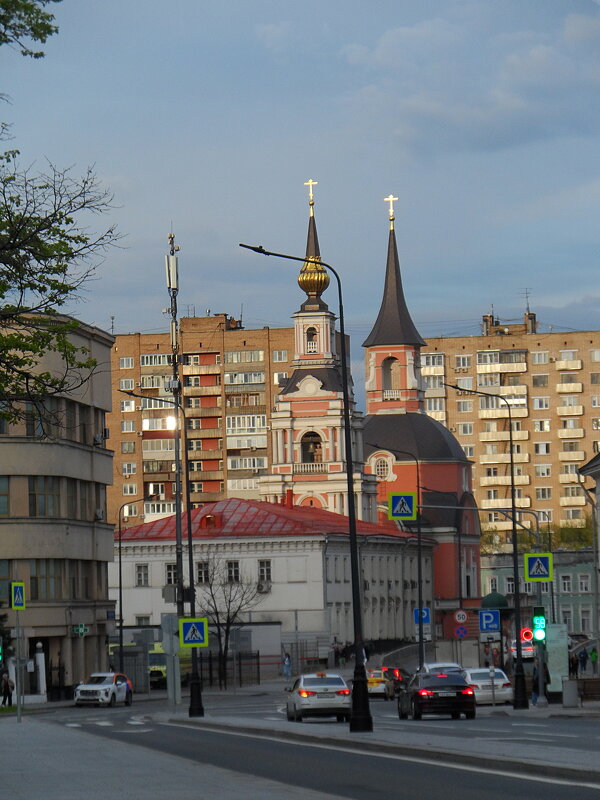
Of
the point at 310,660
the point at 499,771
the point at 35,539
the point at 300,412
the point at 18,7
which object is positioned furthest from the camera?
the point at 300,412

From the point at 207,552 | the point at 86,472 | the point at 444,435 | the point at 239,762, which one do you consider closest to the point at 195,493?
the point at 444,435

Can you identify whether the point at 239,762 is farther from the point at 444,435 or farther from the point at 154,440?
the point at 154,440

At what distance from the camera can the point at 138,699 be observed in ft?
A: 233

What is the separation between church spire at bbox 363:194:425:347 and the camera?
13962 cm

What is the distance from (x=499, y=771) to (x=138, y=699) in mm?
51853

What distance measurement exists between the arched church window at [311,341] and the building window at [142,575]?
2562 centimetres

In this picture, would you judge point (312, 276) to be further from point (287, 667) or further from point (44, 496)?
point (44, 496)

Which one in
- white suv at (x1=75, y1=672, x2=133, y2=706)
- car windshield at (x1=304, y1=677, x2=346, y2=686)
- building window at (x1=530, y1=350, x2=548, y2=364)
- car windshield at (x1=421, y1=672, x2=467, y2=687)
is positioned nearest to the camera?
car windshield at (x1=421, y1=672, x2=467, y2=687)

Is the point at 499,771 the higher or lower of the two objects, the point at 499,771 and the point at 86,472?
the lower

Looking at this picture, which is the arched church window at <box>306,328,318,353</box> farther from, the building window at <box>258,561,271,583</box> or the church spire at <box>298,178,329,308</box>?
the building window at <box>258,561,271,583</box>

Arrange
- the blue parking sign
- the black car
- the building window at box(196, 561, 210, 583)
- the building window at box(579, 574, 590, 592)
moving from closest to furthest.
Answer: the black car, the blue parking sign, the building window at box(196, 561, 210, 583), the building window at box(579, 574, 590, 592)

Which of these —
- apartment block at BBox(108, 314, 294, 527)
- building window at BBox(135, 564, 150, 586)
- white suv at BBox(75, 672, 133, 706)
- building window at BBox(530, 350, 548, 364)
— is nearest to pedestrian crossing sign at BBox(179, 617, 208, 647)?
white suv at BBox(75, 672, 133, 706)

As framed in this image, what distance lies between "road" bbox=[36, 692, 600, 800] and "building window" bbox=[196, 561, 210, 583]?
5785cm

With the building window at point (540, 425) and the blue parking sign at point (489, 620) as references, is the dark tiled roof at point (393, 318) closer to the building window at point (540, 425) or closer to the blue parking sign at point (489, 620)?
the building window at point (540, 425)
